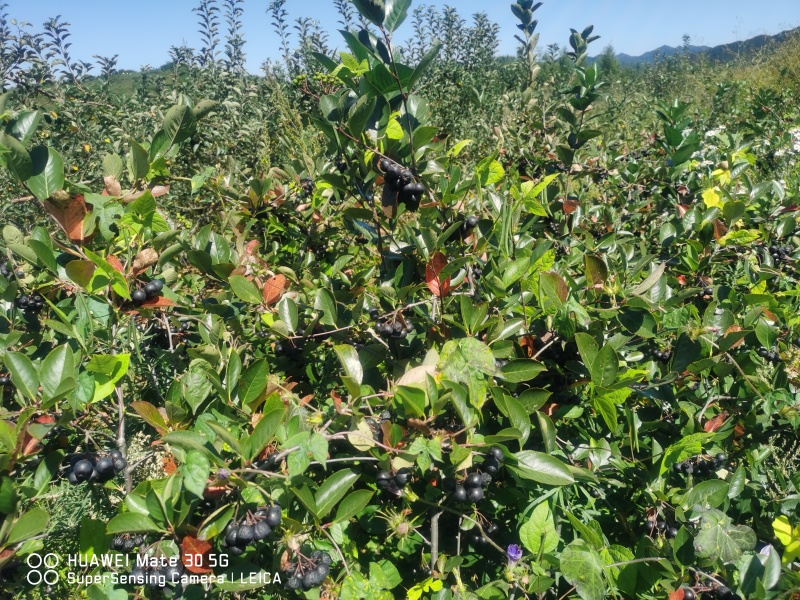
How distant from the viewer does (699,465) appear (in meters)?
1.50

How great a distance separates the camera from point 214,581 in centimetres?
110

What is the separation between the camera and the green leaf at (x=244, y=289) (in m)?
1.43

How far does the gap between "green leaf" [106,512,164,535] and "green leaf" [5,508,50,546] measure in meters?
0.13

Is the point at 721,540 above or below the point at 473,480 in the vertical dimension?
below

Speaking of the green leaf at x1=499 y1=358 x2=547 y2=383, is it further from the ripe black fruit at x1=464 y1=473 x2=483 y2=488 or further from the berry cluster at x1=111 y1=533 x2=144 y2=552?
the berry cluster at x1=111 y1=533 x2=144 y2=552

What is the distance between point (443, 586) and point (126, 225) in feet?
3.95

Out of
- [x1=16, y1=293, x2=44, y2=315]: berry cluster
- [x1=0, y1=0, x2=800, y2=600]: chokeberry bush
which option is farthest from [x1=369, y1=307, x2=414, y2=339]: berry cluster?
[x1=16, y1=293, x2=44, y2=315]: berry cluster

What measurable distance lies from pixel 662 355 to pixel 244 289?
4.13 ft

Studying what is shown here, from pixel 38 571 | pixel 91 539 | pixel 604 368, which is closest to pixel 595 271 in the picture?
pixel 604 368

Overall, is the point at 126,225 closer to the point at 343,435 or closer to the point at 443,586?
the point at 343,435

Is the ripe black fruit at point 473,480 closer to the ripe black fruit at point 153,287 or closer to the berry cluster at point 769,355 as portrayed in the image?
the ripe black fruit at point 153,287

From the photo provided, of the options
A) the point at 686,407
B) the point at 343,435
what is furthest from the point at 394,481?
the point at 686,407

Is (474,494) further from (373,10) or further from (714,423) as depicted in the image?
(373,10)

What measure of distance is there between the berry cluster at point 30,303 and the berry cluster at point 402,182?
1129 mm
